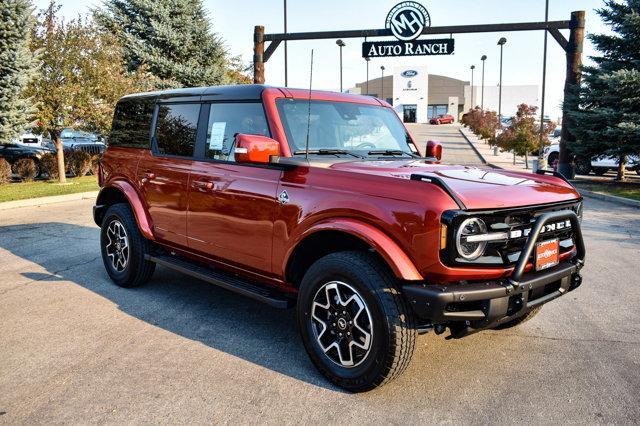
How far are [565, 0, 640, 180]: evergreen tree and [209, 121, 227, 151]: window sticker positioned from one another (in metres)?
13.6

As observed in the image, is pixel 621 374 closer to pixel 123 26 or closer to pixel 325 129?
pixel 325 129

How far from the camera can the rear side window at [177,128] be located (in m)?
4.78

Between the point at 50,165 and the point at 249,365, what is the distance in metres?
16.3

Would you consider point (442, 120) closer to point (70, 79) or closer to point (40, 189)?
point (70, 79)

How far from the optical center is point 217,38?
2530 cm

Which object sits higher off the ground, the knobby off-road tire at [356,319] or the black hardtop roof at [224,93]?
the black hardtop roof at [224,93]

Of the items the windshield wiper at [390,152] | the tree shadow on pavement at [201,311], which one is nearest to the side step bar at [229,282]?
the tree shadow on pavement at [201,311]

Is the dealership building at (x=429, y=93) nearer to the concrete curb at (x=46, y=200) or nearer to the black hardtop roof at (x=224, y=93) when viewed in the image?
the concrete curb at (x=46, y=200)

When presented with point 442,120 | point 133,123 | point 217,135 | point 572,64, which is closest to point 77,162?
point 133,123

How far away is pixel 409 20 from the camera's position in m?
19.0

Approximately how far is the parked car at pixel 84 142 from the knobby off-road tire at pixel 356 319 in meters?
19.3

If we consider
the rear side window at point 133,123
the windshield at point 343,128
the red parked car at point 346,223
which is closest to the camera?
the red parked car at point 346,223

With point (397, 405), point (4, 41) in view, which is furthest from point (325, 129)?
point (4, 41)

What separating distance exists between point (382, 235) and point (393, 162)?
1.11 meters
